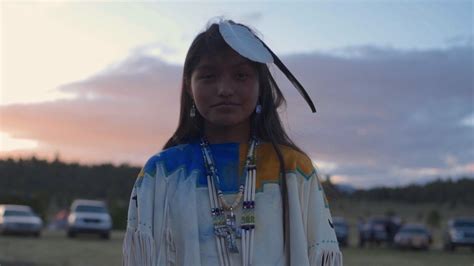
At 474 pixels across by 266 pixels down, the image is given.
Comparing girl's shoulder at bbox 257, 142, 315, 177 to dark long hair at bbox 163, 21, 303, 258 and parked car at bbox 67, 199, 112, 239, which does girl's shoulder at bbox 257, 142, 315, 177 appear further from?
parked car at bbox 67, 199, 112, 239

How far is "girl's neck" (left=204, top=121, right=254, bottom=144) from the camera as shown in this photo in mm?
2895

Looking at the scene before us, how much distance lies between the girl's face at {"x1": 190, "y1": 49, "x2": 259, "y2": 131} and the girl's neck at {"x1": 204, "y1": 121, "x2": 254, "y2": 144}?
1.5 inches

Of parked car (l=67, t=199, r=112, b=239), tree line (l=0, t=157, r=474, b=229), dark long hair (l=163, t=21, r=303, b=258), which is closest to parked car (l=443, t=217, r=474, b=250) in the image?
parked car (l=67, t=199, r=112, b=239)

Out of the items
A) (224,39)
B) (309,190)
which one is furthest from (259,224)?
(224,39)

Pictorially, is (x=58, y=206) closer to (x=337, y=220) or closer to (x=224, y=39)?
(x=337, y=220)

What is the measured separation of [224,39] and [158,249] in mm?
796

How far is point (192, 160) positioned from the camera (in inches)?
112

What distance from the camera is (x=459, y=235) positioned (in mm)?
28250

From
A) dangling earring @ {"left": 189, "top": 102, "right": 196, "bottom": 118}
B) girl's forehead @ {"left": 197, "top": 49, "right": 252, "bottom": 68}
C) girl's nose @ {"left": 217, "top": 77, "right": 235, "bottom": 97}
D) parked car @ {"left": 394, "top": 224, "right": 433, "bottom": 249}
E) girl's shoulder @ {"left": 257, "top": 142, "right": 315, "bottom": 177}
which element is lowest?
parked car @ {"left": 394, "top": 224, "right": 433, "bottom": 249}

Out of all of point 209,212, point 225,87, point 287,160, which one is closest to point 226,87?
point 225,87

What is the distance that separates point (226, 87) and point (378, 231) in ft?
98.0

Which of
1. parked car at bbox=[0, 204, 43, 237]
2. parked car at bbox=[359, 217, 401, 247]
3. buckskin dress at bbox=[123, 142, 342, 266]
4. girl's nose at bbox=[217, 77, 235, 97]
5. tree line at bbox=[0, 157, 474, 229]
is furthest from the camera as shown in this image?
tree line at bbox=[0, 157, 474, 229]

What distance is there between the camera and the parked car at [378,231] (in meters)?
31.4

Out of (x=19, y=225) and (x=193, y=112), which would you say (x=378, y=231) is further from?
(x=193, y=112)
